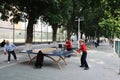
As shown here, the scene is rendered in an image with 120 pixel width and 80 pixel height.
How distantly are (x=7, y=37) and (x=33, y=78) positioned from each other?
31.7m

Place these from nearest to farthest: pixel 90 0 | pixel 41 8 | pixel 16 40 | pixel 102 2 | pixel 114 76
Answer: pixel 90 0 → pixel 102 2 → pixel 114 76 → pixel 41 8 → pixel 16 40

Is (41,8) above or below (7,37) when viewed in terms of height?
above

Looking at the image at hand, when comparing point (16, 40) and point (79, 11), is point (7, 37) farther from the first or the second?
point (79, 11)

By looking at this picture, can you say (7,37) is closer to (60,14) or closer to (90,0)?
(60,14)

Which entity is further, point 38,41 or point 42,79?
point 38,41

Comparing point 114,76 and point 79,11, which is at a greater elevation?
point 79,11

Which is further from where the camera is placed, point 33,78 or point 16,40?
point 16,40

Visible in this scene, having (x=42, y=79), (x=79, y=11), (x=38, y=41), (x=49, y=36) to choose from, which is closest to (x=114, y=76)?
(x=42, y=79)

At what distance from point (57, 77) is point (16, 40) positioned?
116ft

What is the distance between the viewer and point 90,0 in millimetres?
9383

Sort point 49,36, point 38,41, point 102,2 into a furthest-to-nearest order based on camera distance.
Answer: point 49,36
point 38,41
point 102,2

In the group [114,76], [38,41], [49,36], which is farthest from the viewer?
[49,36]

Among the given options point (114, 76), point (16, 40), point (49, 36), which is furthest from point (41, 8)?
point (49, 36)

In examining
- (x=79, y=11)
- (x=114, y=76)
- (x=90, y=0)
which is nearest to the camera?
(x=90, y=0)
